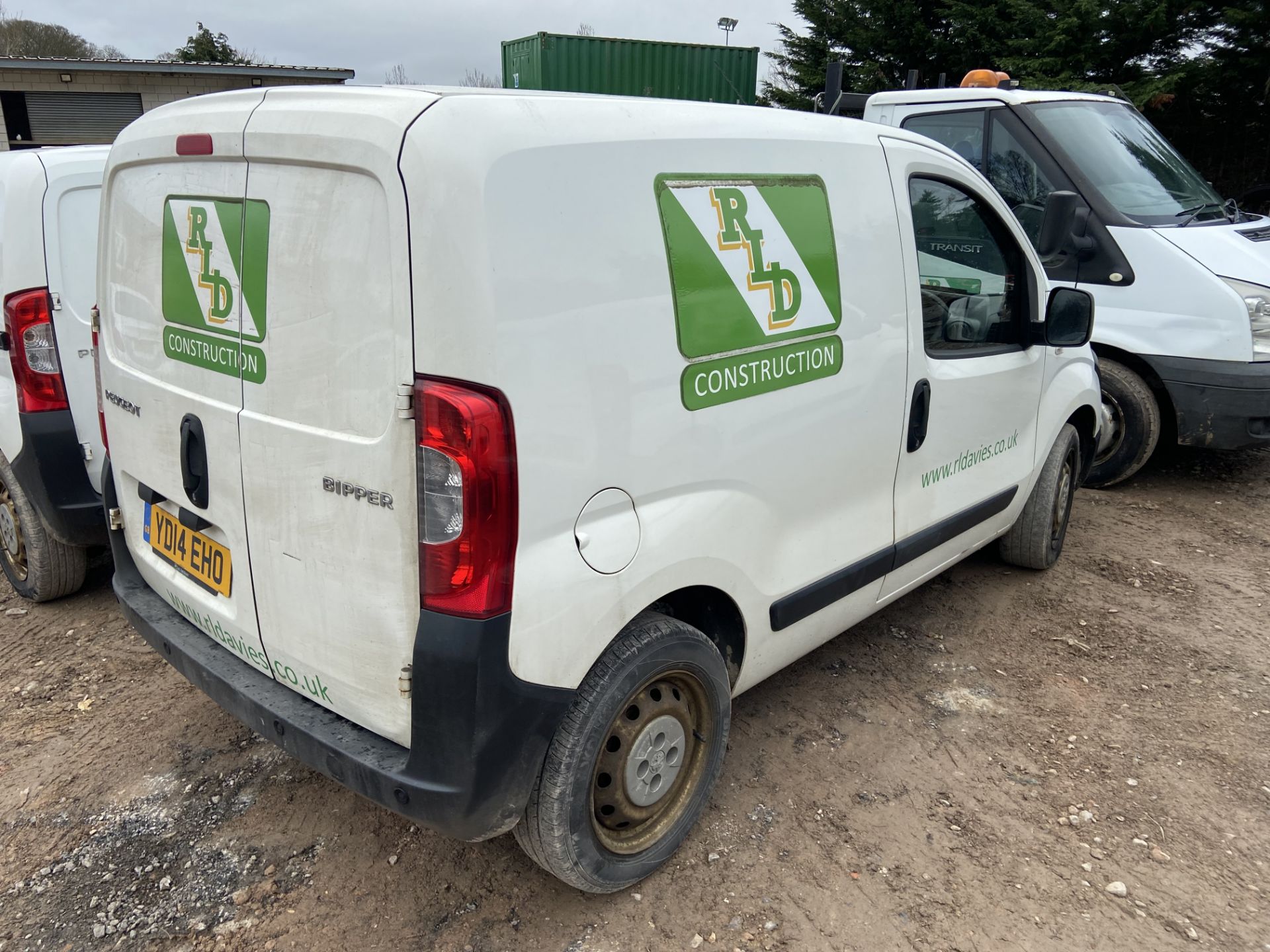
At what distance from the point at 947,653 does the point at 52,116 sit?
75.5 feet

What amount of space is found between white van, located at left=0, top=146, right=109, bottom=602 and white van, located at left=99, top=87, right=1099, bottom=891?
1027mm

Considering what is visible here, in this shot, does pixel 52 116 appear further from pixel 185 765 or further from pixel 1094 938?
pixel 1094 938

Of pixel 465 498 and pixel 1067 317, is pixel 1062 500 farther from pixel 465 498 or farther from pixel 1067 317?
pixel 465 498

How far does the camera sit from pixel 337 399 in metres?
1.92

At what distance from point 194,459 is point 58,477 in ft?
5.84

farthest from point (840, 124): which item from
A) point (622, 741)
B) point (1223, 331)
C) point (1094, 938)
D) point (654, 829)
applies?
point (1223, 331)

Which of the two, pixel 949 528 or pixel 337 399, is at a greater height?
pixel 337 399

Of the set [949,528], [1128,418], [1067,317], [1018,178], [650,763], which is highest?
[1018,178]

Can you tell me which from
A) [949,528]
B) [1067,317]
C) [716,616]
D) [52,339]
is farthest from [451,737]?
[1067,317]

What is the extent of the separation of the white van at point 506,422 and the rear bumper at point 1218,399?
2977 mm

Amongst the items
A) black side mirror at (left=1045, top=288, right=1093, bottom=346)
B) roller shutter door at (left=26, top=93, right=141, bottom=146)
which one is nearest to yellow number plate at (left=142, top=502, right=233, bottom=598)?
black side mirror at (left=1045, top=288, right=1093, bottom=346)

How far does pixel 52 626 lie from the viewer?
389 cm

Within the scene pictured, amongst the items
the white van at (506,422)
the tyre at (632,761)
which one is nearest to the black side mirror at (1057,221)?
the white van at (506,422)

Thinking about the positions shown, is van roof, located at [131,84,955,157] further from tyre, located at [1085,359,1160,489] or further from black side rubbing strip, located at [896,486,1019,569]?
tyre, located at [1085,359,1160,489]
